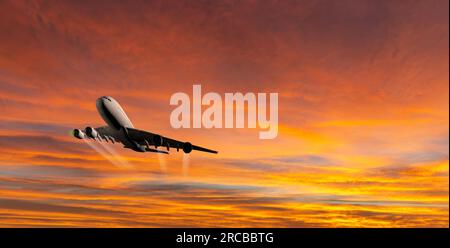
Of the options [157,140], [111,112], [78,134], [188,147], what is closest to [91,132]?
[78,134]

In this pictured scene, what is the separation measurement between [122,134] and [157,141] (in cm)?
722

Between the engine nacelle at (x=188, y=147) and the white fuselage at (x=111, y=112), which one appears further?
the engine nacelle at (x=188, y=147)

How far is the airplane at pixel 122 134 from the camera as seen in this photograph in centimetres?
8538

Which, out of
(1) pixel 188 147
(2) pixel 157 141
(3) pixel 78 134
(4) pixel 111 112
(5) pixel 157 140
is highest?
(4) pixel 111 112

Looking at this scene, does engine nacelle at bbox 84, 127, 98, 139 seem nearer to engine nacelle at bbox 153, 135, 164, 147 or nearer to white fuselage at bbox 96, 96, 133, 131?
white fuselage at bbox 96, 96, 133, 131

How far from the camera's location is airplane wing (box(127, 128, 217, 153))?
314 feet

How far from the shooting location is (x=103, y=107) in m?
84.2

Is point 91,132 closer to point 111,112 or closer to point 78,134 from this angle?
point 78,134

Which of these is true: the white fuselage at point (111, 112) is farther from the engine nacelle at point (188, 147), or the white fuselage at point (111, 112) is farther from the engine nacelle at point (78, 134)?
the engine nacelle at point (188, 147)

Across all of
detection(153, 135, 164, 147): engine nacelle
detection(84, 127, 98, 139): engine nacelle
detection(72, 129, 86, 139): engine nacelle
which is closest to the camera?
detection(84, 127, 98, 139): engine nacelle

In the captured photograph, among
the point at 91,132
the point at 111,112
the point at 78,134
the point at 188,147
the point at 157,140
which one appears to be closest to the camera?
the point at 111,112

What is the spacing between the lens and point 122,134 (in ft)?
314

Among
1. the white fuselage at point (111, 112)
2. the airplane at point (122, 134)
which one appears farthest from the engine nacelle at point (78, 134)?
the white fuselage at point (111, 112)

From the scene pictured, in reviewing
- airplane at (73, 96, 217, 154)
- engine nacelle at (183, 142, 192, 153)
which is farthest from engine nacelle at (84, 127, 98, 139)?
engine nacelle at (183, 142, 192, 153)
